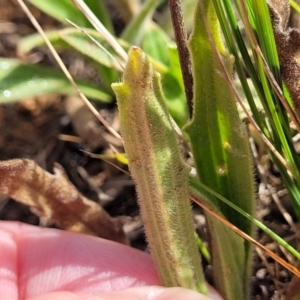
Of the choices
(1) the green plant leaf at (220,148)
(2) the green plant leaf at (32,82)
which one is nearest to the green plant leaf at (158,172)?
(1) the green plant leaf at (220,148)

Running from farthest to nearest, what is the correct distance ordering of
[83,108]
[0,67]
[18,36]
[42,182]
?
[18,36] → [83,108] → [0,67] → [42,182]

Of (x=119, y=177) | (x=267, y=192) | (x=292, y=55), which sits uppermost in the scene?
(x=292, y=55)

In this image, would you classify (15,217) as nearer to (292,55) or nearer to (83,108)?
(83,108)

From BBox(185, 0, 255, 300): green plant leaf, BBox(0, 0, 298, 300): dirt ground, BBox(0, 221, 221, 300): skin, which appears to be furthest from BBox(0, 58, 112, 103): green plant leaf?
BBox(185, 0, 255, 300): green plant leaf

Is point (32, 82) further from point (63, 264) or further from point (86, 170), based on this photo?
point (63, 264)

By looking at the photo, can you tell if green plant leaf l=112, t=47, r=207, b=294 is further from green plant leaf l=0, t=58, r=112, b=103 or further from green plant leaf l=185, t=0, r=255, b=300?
green plant leaf l=0, t=58, r=112, b=103

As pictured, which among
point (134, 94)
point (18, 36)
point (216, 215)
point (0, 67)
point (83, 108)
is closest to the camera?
point (134, 94)

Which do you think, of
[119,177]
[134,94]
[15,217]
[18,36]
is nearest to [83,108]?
[119,177]

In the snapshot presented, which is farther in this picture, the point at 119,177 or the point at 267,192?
the point at 119,177

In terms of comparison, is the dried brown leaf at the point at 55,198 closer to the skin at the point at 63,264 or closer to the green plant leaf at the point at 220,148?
the skin at the point at 63,264
